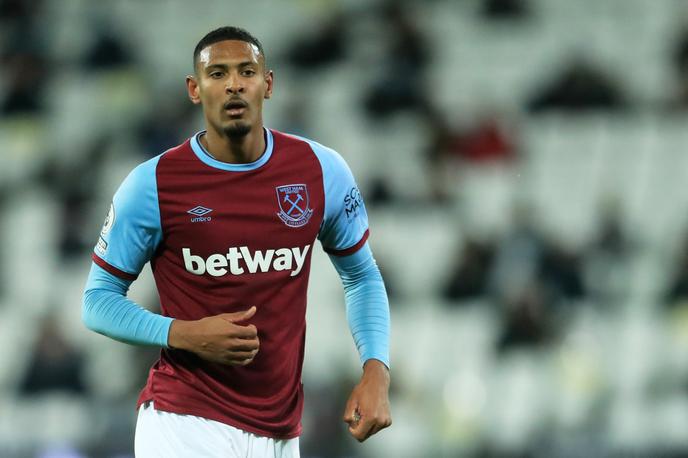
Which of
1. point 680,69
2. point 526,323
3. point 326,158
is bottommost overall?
point 526,323

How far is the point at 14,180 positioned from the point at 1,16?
216cm

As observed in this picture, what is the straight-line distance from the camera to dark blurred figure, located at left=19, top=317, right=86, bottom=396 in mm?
9117

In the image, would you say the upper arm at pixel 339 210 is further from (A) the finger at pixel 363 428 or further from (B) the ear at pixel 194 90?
(A) the finger at pixel 363 428

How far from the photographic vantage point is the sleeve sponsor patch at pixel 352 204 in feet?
12.7

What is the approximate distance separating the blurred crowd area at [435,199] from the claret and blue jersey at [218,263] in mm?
4603

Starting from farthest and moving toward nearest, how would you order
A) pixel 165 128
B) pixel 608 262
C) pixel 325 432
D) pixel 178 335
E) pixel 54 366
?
pixel 165 128, pixel 608 262, pixel 54 366, pixel 325 432, pixel 178 335

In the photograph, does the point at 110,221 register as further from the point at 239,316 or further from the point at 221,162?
the point at 239,316

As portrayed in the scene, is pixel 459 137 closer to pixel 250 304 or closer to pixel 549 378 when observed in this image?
pixel 549 378

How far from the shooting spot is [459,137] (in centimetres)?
1079

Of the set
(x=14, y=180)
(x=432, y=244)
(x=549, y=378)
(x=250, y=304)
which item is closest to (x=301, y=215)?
(x=250, y=304)

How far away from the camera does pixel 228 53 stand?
3.61m

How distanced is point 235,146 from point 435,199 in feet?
22.4

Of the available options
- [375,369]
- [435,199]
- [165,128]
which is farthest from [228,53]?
[165,128]

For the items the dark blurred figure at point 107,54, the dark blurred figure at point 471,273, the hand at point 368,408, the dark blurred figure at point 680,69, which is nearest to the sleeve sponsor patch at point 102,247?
the hand at point 368,408
